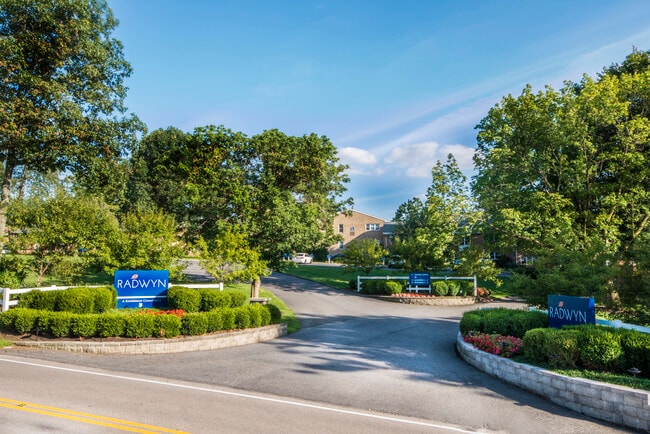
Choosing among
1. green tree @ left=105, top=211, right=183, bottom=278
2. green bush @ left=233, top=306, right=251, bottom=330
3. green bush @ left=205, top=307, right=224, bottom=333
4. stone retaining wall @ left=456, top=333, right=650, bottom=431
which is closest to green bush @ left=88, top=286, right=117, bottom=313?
green bush @ left=205, top=307, right=224, bottom=333

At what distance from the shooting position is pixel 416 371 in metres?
10.4

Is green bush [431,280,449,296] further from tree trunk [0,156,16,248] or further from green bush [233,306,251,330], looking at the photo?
tree trunk [0,156,16,248]

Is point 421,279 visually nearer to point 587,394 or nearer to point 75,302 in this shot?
point 587,394

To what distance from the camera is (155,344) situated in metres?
12.0

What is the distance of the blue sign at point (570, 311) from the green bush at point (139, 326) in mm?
11595

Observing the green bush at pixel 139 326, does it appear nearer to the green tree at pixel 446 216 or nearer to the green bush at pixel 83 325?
the green bush at pixel 83 325

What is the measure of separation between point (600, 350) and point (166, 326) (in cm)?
1150

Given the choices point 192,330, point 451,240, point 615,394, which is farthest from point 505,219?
point 192,330

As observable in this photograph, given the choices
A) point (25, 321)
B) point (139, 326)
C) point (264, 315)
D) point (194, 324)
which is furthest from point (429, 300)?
point (25, 321)

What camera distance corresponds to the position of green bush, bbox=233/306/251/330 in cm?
1401

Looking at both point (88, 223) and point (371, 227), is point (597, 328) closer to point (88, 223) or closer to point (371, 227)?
point (88, 223)

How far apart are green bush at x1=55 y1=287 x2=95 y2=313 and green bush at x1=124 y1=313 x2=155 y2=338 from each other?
1822mm

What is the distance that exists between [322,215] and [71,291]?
45.8ft

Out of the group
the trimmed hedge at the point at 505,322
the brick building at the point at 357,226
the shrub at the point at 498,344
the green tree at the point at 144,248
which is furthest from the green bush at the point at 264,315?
the brick building at the point at 357,226
